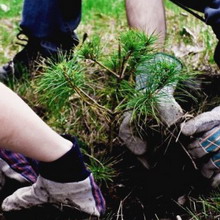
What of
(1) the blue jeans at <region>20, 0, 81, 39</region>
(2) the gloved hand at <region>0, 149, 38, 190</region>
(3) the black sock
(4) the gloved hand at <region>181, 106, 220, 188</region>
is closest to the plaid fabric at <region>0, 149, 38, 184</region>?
(2) the gloved hand at <region>0, 149, 38, 190</region>

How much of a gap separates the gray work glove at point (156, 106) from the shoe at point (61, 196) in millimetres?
206

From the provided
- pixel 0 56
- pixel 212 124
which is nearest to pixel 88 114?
pixel 212 124

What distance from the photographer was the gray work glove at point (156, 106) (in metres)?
1.49

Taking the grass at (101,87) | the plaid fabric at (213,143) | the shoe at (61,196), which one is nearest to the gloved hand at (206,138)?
the plaid fabric at (213,143)

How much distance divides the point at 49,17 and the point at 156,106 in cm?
101

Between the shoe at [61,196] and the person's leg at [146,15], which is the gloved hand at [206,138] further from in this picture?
the person's leg at [146,15]

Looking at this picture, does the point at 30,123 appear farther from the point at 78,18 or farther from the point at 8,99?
the point at 78,18

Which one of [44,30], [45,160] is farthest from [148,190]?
[44,30]

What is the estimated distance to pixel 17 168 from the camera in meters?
1.74

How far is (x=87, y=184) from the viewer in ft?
5.02

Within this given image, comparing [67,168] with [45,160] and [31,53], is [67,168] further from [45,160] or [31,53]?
[31,53]

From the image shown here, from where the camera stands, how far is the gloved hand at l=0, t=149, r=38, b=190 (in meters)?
1.73

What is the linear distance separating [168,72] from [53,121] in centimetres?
80

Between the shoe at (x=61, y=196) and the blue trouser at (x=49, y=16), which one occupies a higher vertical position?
the blue trouser at (x=49, y=16)
